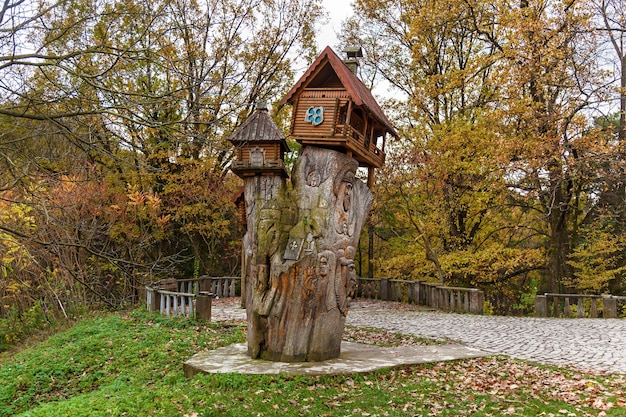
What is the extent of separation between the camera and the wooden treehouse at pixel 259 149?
9008mm

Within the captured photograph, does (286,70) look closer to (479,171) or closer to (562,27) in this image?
(479,171)

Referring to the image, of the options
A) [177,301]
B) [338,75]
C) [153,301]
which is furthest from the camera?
[153,301]

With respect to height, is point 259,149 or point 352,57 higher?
point 352,57

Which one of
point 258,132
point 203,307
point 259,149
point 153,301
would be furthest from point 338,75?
point 153,301

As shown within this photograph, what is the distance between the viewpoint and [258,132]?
9.21m

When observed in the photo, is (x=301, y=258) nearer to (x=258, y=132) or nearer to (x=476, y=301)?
(x=258, y=132)

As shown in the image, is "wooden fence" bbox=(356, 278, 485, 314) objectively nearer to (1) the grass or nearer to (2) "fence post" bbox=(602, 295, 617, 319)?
(2) "fence post" bbox=(602, 295, 617, 319)

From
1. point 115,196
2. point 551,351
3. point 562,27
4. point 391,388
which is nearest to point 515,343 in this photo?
point 551,351

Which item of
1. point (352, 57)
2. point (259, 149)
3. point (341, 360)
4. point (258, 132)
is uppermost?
point (352, 57)

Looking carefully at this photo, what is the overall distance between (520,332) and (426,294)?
6703 mm

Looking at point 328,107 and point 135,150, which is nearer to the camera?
point 328,107

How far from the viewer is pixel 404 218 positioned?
20.5 meters

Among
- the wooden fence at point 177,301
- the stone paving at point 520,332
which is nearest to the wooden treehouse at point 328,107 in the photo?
the wooden fence at point 177,301

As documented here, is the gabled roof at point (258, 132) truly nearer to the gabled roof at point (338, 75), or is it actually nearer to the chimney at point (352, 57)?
the gabled roof at point (338, 75)
